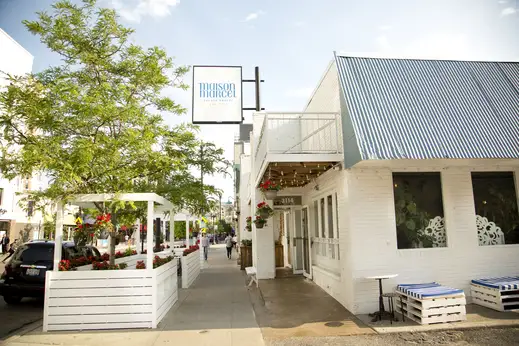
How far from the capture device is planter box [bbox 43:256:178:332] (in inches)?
251

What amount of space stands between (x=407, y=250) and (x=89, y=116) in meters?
7.03

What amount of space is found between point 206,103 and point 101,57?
220 inches

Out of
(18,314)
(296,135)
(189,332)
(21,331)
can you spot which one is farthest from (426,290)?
(18,314)

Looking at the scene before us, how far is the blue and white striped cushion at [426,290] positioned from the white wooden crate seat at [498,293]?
93 centimetres

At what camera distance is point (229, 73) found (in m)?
13.2

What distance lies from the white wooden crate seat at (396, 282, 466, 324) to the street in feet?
24.4

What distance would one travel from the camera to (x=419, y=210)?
7668 mm

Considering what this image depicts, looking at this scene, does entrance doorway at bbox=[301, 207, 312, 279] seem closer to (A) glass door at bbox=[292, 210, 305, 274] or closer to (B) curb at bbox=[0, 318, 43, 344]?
(A) glass door at bbox=[292, 210, 305, 274]

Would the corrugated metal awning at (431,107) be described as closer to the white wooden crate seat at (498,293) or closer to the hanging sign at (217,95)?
the white wooden crate seat at (498,293)

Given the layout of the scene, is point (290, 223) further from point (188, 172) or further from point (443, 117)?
point (443, 117)

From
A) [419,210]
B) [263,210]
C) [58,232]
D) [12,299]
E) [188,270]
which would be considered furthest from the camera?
[188,270]

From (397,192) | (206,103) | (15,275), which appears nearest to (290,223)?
(206,103)

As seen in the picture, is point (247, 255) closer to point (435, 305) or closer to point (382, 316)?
point (382, 316)

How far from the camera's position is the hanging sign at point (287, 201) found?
12301 mm
